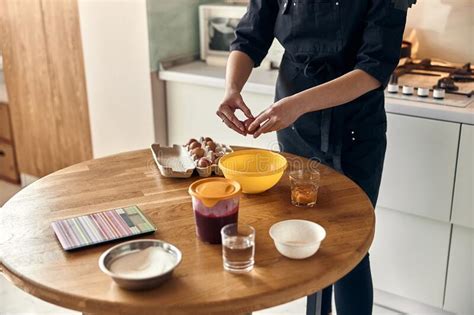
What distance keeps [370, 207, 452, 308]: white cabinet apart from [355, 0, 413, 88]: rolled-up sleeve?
29.4 inches

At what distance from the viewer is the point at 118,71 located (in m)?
2.67

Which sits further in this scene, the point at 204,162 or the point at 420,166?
the point at 420,166

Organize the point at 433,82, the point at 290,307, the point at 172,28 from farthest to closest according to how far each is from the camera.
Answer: the point at 172,28, the point at 290,307, the point at 433,82

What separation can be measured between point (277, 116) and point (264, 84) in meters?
0.83

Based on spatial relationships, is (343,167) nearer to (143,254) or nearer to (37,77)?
(143,254)

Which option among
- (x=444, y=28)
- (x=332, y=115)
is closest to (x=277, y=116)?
(x=332, y=115)

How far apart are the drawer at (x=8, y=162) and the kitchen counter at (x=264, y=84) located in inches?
50.8

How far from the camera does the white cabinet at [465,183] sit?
74.9 inches

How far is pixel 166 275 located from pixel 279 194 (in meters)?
0.45

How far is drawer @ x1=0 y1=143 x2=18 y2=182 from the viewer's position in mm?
3404

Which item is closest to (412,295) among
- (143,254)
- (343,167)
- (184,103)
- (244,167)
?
(343,167)

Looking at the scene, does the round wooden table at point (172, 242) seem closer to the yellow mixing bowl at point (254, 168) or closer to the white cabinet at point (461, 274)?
the yellow mixing bowl at point (254, 168)

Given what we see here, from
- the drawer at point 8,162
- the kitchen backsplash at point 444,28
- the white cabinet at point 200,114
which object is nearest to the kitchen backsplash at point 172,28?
the white cabinet at point 200,114

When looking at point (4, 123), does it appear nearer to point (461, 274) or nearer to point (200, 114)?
point (200, 114)
